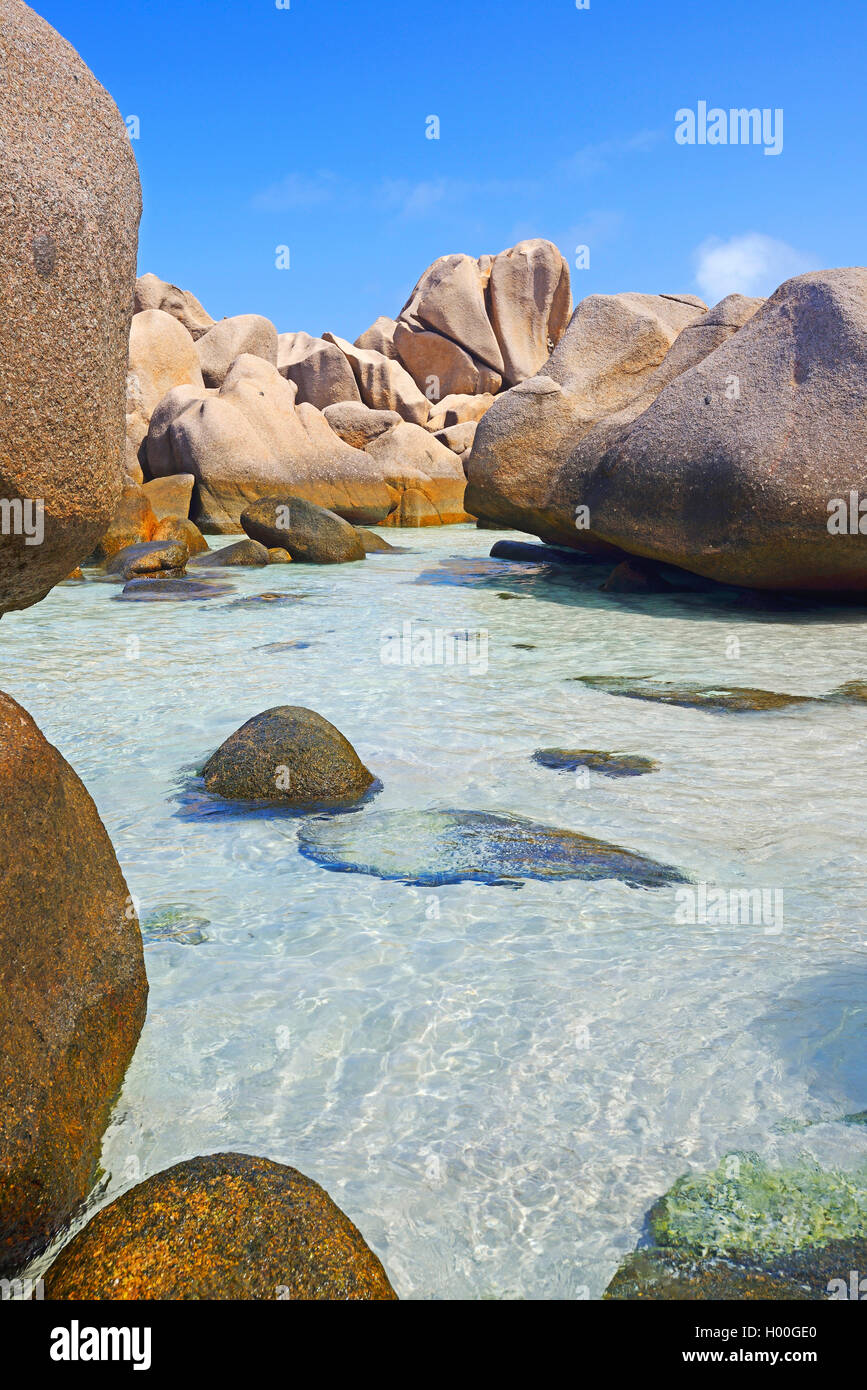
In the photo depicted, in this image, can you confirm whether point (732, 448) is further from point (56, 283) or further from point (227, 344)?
point (227, 344)

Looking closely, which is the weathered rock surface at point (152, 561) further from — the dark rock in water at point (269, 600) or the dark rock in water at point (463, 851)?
the dark rock in water at point (463, 851)

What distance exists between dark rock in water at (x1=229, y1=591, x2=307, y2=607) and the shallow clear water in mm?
4640

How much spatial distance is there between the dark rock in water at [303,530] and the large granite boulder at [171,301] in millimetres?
21781

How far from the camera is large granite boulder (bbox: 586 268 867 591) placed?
8289mm

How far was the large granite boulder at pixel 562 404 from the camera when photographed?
37.3 feet

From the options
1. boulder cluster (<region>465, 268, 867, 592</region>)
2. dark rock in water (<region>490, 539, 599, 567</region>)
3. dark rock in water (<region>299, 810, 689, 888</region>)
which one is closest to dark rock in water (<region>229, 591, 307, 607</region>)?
boulder cluster (<region>465, 268, 867, 592</region>)

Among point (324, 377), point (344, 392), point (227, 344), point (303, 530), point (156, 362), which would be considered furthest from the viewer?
point (344, 392)

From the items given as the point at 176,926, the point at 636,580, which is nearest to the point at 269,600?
the point at 636,580

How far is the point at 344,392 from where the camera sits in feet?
113

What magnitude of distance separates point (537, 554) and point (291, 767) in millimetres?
10313

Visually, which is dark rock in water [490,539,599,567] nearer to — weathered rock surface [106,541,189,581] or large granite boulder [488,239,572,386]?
weathered rock surface [106,541,189,581]

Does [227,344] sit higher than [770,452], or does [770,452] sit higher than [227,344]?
[227,344]

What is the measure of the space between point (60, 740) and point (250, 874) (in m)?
2.16
